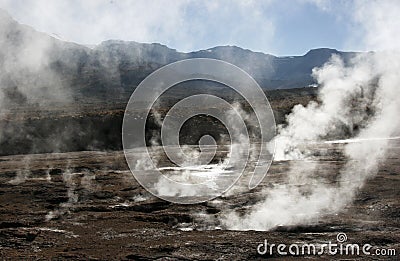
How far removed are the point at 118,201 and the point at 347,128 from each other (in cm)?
3456

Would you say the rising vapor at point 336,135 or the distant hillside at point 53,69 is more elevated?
the distant hillside at point 53,69

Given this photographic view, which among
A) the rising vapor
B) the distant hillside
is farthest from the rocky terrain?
the distant hillside

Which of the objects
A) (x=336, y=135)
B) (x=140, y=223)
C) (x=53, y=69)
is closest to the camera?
(x=140, y=223)

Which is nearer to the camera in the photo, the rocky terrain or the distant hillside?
the rocky terrain

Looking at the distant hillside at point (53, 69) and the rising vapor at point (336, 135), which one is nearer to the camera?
the rising vapor at point (336, 135)

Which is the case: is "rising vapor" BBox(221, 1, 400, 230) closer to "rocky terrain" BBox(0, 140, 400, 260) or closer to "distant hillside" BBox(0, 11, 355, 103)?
"rocky terrain" BBox(0, 140, 400, 260)

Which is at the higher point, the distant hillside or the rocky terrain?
the distant hillside

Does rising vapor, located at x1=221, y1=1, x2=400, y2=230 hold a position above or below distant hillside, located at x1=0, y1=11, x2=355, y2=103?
below

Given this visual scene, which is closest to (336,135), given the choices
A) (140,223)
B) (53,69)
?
(140,223)

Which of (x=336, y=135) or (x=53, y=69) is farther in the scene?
(x=53, y=69)

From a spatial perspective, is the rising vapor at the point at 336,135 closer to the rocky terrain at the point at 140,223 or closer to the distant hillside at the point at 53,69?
the rocky terrain at the point at 140,223

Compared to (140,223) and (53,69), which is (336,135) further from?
(53,69)

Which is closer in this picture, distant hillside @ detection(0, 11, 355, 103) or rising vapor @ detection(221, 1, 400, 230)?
rising vapor @ detection(221, 1, 400, 230)

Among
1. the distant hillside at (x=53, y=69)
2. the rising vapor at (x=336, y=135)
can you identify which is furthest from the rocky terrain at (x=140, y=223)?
the distant hillside at (x=53, y=69)
